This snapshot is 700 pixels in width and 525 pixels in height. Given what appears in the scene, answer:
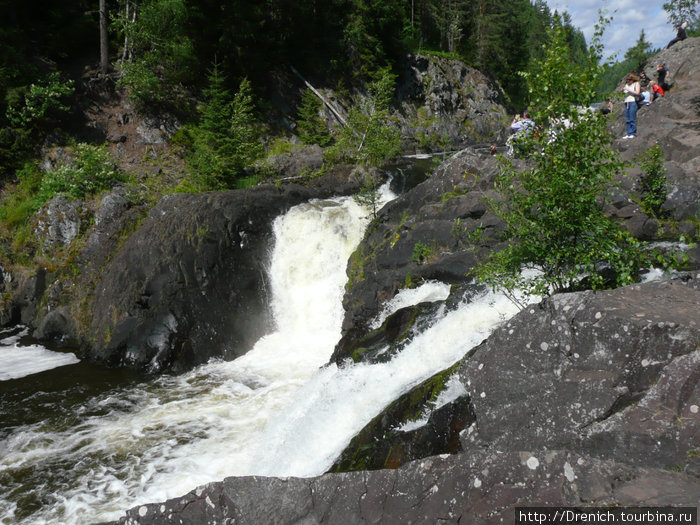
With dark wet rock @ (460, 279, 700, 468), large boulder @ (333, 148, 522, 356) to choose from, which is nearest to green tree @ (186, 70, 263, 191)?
large boulder @ (333, 148, 522, 356)

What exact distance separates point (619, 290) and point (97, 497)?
29.3 ft

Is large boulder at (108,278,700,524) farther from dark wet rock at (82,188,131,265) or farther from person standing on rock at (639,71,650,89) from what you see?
person standing on rock at (639,71,650,89)

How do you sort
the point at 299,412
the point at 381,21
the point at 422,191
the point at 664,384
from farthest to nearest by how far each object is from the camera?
the point at 381,21, the point at 422,191, the point at 299,412, the point at 664,384

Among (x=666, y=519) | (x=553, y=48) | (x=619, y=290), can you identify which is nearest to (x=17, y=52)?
(x=553, y=48)

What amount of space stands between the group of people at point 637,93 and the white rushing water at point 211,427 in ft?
28.9

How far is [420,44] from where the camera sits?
174ft

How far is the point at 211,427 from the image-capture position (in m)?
10.1

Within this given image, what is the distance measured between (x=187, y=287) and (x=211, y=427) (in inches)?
232

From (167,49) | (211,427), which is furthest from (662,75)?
(167,49)

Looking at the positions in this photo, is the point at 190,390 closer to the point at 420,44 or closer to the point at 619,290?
the point at 619,290

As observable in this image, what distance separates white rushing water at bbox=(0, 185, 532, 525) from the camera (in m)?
8.05

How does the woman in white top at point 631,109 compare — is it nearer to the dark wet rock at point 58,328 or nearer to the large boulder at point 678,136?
the large boulder at point 678,136

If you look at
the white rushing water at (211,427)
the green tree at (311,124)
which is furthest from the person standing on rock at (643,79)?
the green tree at (311,124)

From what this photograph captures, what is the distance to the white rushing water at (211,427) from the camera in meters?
8.05
